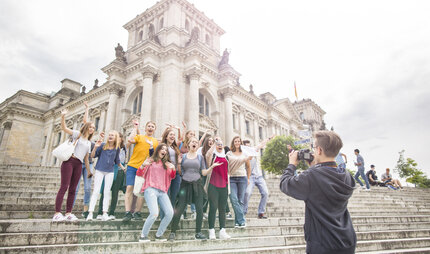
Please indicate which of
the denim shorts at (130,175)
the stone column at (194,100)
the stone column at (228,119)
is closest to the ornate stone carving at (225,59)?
the stone column at (228,119)

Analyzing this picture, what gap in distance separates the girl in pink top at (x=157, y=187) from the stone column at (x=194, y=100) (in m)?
16.2

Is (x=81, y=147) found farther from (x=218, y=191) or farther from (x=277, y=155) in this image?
(x=277, y=155)

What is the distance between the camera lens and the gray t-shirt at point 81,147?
5.18m

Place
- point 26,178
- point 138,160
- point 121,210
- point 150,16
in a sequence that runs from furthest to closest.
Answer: point 150,16, point 26,178, point 121,210, point 138,160

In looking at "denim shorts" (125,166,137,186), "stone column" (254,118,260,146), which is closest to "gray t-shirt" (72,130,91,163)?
"denim shorts" (125,166,137,186)

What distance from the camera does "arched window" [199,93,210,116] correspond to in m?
25.5

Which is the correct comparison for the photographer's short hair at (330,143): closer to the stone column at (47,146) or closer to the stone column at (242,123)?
the stone column at (242,123)

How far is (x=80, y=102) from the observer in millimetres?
33562

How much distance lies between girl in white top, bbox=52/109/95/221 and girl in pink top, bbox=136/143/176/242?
1.61 metres

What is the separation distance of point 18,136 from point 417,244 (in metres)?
45.6

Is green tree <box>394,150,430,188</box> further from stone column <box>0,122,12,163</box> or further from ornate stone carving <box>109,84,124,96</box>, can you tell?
stone column <box>0,122,12,163</box>

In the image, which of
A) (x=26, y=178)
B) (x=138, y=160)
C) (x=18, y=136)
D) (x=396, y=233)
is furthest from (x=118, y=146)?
(x=18, y=136)

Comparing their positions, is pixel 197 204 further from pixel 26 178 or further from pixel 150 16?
pixel 150 16

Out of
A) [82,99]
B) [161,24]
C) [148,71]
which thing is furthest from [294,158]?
[82,99]
